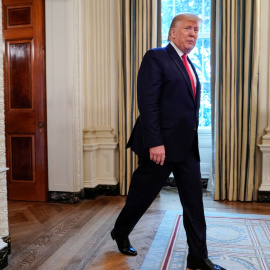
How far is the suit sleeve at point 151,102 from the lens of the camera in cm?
186

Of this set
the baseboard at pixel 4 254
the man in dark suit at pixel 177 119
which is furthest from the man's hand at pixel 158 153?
the baseboard at pixel 4 254

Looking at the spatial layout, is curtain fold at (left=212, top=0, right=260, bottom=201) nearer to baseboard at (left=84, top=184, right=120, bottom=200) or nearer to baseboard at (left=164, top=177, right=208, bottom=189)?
baseboard at (left=164, top=177, right=208, bottom=189)

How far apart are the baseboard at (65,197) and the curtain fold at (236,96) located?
5.10 feet

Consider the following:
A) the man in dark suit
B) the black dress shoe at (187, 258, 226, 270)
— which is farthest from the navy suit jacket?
the black dress shoe at (187, 258, 226, 270)

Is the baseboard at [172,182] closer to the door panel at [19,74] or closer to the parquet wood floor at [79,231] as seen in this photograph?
the parquet wood floor at [79,231]

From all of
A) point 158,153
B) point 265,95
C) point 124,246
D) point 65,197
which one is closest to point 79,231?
point 124,246

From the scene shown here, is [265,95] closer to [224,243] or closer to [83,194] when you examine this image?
[224,243]

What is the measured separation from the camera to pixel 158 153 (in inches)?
73.4

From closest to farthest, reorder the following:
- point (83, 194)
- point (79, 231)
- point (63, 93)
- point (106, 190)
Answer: point (79, 231) < point (63, 93) < point (83, 194) < point (106, 190)

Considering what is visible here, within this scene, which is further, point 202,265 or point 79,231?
point 79,231

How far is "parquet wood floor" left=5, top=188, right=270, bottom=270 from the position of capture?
7.16 feet

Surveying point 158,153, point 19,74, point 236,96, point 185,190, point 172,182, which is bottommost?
point 172,182

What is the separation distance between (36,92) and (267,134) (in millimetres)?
2597

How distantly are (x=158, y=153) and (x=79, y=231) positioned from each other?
4.24 ft
